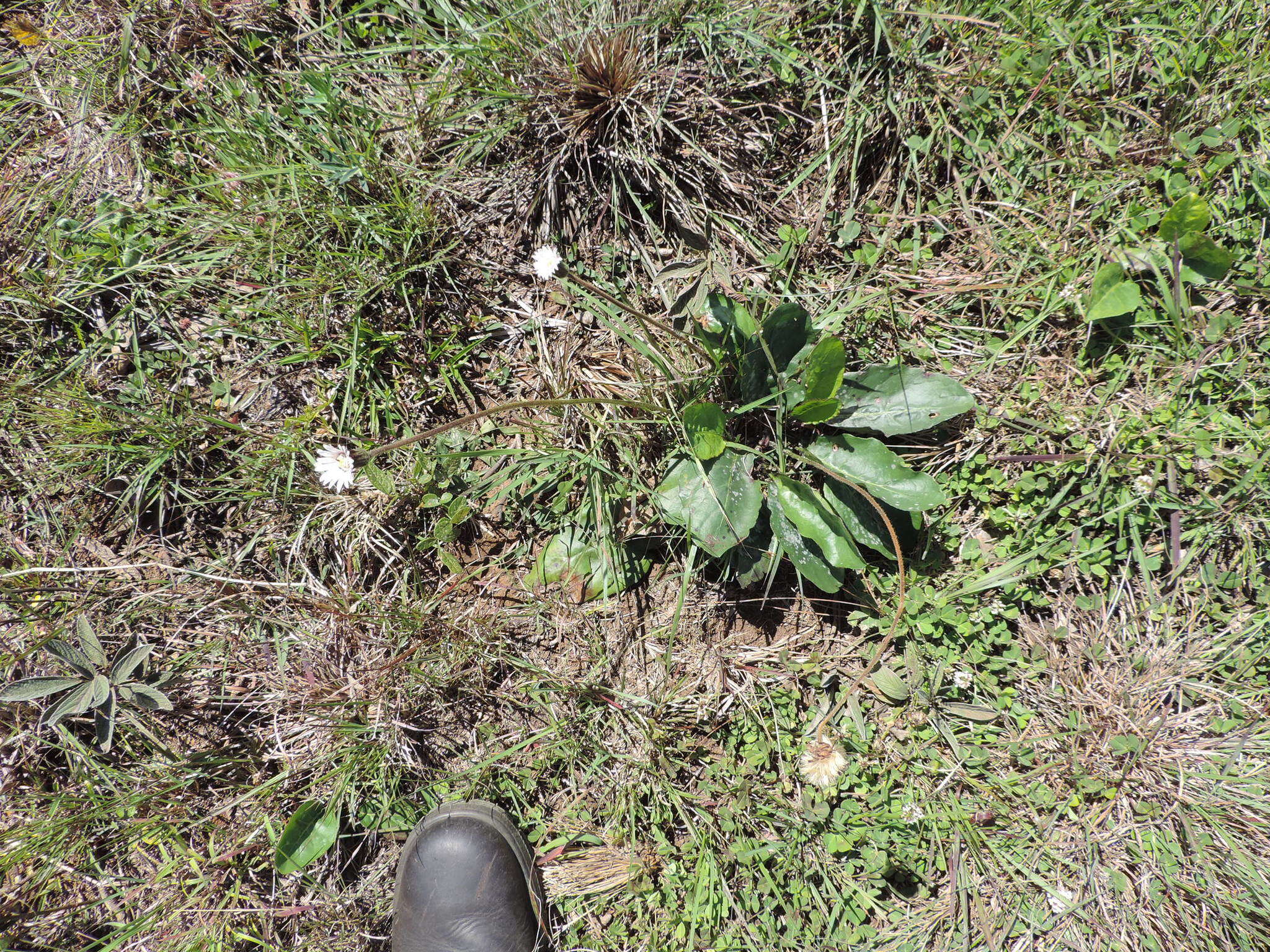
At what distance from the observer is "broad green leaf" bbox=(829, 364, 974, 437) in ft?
6.69

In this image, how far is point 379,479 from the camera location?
2113 millimetres

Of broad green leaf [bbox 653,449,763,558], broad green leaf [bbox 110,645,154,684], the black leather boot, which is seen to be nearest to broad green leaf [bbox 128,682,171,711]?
broad green leaf [bbox 110,645,154,684]

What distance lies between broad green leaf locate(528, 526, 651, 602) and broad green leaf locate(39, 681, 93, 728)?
1361mm

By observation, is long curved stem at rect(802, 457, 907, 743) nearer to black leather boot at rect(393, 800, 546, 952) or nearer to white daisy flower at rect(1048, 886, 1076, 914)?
white daisy flower at rect(1048, 886, 1076, 914)

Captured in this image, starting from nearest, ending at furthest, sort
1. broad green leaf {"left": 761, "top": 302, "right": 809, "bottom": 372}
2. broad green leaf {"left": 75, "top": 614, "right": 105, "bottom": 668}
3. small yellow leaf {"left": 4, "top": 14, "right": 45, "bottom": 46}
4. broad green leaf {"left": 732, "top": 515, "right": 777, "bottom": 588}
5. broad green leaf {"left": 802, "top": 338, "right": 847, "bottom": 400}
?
broad green leaf {"left": 802, "top": 338, "right": 847, "bottom": 400}, broad green leaf {"left": 761, "top": 302, "right": 809, "bottom": 372}, broad green leaf {"left": 732, "top": 515, "right": 777, "bottom": 588}, broad green leaf {"left": 75, "top": 614, "right": 105, "bottom": 668}, small yellow leaf {"left": 4, "top": 14, "right": 45, "bottom": 46}

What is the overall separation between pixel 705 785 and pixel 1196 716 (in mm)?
1404

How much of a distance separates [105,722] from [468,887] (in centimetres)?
119

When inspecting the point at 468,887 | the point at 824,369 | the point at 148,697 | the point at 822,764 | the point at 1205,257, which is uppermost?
the point at 1205,257

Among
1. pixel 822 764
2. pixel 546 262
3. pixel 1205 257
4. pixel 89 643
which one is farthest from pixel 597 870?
pixel 1205 257

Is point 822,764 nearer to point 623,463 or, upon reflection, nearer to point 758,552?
point 758,552

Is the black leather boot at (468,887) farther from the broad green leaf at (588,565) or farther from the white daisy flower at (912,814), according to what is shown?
the white daisy flower at (912,814)

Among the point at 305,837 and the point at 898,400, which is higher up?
the point at 898,400

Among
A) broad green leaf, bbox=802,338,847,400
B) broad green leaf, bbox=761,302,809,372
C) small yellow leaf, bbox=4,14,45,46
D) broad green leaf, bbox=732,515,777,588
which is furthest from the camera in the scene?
small yellow leaf, bbox=4,14,45,46

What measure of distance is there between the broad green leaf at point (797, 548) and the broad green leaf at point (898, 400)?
0.98 ft
